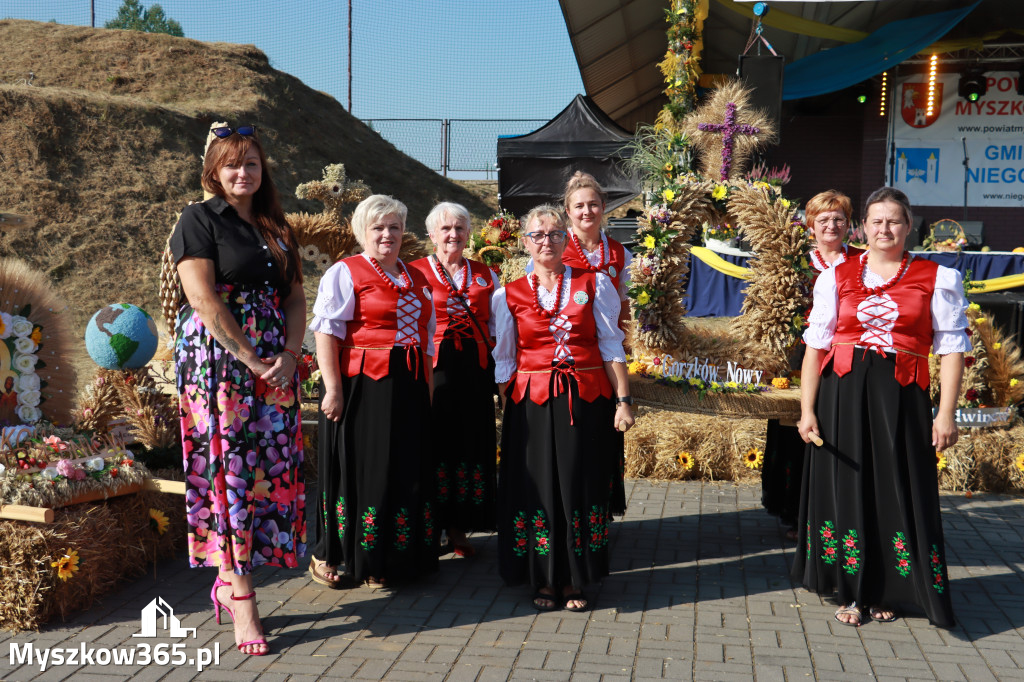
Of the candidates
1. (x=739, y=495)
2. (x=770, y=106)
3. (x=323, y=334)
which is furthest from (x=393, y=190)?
(x=323, y=334)

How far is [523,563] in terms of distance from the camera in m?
3.96

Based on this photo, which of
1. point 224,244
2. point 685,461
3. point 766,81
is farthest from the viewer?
point 766,81

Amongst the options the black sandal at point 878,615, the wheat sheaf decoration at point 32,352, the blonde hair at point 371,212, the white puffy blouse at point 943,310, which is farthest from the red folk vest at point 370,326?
the black sandal at point 878,615

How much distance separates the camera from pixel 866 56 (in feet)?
43.9

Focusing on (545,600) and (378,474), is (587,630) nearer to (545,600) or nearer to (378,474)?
(545,600)

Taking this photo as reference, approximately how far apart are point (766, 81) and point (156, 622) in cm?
986

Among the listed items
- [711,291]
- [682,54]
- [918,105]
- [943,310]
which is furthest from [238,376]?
[918,105]

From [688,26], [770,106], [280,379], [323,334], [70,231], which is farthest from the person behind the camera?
[70,231]

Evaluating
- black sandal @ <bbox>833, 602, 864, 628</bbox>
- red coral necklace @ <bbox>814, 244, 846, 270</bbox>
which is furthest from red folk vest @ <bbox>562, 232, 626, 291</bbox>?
black sandal @ <bbox>833, 602, 864, 628</bbox>

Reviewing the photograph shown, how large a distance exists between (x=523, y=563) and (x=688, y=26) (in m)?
7.75

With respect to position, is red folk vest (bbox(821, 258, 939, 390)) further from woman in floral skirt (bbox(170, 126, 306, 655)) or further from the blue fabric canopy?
the blue fabric canopy

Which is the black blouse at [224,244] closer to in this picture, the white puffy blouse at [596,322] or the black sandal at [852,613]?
the white puffy blouse at [596,322]

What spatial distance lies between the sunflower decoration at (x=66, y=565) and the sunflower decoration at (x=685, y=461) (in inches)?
167

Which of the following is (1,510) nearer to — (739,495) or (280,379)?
(280,379)
